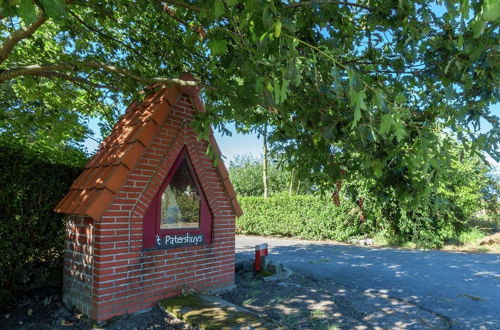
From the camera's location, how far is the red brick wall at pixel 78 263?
15.1 ft

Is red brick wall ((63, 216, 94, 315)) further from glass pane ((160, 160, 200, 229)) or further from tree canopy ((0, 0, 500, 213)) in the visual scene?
tree canopy ((0, 0, 500, 213))

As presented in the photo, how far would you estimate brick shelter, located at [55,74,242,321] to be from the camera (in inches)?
177

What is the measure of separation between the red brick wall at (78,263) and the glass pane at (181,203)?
1039 millimetres

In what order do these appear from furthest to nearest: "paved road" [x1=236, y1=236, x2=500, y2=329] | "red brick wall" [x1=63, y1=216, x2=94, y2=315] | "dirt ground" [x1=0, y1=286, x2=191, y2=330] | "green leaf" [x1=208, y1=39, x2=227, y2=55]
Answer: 1. "paved road" [x1=236, y1=236, x2=500, y2=329]
2. "red brick wall" [x1=63, y1=216, x2=94, y2=315]
3. "dirt ground" [x1=0, y1=286, x2=191, y2=330]
4. "green leaf" [x1=208, y1=39, x2=227, y2=55]

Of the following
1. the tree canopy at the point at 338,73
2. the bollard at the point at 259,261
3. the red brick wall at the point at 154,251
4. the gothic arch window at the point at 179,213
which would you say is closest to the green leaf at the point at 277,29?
the tree canopy at the point at 338,73

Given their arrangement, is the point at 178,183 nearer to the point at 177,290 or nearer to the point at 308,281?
the point at 177,290

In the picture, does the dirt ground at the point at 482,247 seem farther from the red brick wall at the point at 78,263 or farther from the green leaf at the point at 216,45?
the green leaf at the point at 216,45

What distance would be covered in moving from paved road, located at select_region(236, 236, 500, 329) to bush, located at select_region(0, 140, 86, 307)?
537 centimetres

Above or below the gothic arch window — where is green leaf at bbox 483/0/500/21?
above

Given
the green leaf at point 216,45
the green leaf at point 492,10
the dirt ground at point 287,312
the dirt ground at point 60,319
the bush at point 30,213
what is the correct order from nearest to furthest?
the green leaf at point 492,10, the green leaf at point 216,45, the dirt ground at point 60,319, the dirt ground at point 287,312, the bush at point 30,213

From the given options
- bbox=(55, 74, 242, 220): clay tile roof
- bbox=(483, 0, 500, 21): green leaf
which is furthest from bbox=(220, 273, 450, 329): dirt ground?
bbox=(483, 0, 500, 21): green leaf

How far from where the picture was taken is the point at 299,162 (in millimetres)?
4762

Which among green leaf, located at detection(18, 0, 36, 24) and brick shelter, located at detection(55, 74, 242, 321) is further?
brick shelter, located at detection(55, 74, 242, 321)

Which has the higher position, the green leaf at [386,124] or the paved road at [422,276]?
the green leaf at [386,124]
